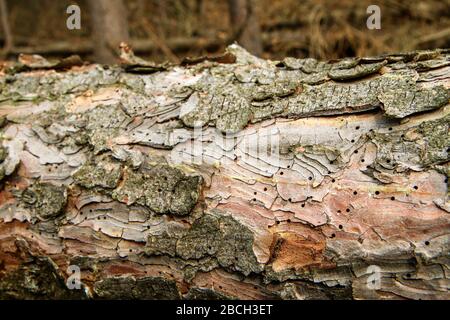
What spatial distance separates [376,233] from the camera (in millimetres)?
1199

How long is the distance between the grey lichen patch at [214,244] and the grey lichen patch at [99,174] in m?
0.20

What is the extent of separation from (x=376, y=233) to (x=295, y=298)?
0.27 meters

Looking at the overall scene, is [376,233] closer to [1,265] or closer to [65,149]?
[65,149]

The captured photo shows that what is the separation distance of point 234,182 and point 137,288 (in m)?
0.41

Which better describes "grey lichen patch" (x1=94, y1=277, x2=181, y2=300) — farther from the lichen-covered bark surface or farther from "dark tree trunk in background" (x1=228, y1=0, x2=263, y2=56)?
"dark tree trunk in background" (x1=228, y1=0, x2=263, y2=56)

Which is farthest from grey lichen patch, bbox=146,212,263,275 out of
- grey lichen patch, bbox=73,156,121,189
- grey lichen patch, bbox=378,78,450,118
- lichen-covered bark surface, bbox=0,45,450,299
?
grey lichen patch, bbox=378,78,450,118

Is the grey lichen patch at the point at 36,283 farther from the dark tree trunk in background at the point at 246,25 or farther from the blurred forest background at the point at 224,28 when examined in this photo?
the dark tree trunk in background at the point at 246,25

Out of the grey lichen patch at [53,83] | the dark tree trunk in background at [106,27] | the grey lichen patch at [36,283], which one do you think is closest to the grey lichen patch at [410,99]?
the grey lichen patch at [53,83]

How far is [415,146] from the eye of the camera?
1.20 metres

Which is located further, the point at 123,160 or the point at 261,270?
the point at 123,160

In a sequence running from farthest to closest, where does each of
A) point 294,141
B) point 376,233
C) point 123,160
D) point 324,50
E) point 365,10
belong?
point 365,10 < point 324,50 < point 123,160 < point 294,141 < point 376,233

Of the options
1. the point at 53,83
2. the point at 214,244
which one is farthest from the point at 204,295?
the point at 53,83

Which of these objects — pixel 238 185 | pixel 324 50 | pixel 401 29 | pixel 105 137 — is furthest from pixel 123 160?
pixel 401 29

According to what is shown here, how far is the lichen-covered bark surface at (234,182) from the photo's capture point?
1.20 meters
